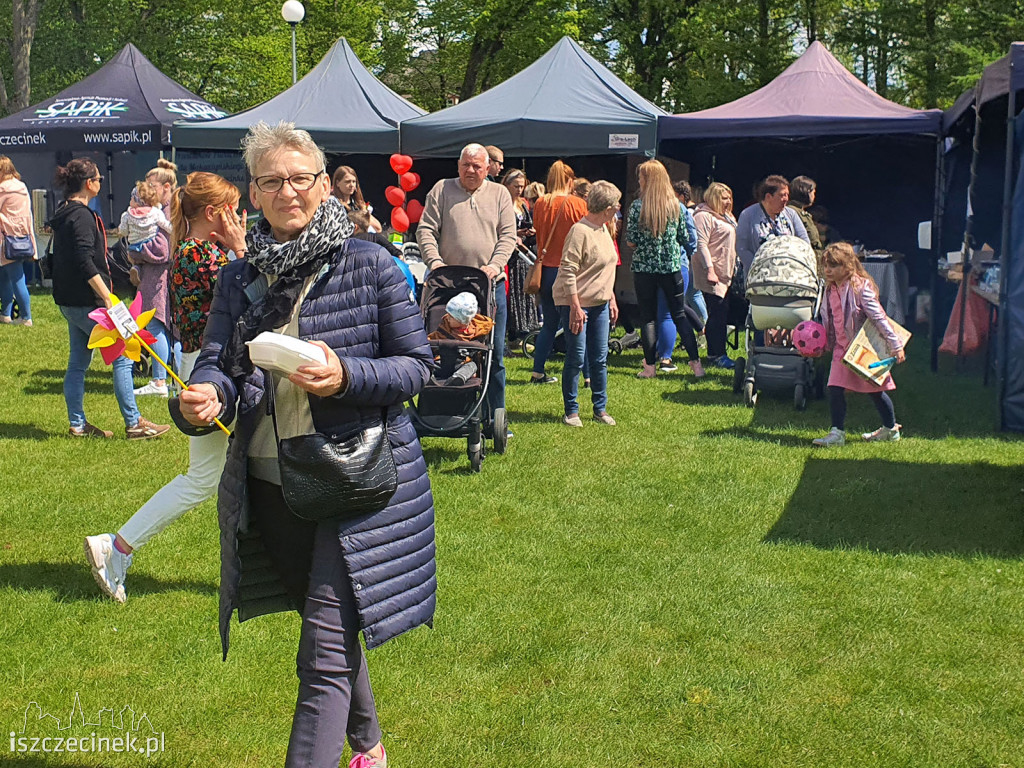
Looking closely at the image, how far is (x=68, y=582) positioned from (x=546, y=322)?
5.21m

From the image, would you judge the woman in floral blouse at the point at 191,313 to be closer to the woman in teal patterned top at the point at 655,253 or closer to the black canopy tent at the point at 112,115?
the woman in teal patterned top at the point at 655,253

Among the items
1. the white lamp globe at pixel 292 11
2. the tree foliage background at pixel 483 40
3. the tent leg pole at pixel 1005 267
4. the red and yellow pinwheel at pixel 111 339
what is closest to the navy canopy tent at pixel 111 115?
the white lamp globe at pixel 292 11

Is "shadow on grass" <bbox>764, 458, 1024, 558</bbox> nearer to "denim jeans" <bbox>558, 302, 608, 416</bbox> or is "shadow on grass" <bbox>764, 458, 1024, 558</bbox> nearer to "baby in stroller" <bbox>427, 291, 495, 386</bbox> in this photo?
"denim jeans" <bbox>558, 302, 608, 416</bbox>

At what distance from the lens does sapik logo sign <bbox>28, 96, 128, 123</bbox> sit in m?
18.9

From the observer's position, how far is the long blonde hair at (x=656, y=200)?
10297 millimetres

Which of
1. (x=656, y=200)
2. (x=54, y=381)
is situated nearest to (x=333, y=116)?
(x=54, y=381)

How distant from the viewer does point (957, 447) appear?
27.0ft

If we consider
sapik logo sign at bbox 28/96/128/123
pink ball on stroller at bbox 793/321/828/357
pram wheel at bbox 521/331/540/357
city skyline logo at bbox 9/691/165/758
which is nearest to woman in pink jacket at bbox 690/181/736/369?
pram wheel at bbox 521/331/540/357

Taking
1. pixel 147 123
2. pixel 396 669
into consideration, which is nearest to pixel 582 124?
pixel 147 123

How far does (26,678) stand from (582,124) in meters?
10.1

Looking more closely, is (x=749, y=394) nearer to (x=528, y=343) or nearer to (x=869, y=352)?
(x=869, y=352)

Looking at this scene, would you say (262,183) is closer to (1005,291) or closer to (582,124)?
(1005,291)

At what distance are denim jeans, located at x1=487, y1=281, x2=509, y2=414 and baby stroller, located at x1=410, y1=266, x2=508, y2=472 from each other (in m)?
0.08

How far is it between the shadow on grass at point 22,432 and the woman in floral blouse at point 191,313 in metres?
3.60
